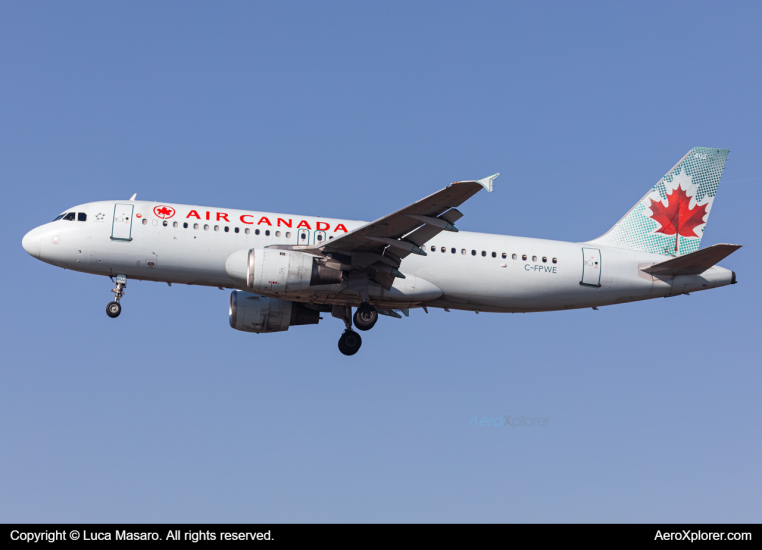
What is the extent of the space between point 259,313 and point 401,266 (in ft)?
20.9

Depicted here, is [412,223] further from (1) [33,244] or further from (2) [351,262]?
(1) [33,244]

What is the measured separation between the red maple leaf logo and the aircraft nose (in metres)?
24.7

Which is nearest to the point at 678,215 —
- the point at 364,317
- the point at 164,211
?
the point at 364,317

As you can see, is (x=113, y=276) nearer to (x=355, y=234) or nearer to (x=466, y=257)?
(x=355, y=234)

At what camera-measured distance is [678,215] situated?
38.0 m

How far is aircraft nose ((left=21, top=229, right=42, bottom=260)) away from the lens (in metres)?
33.5

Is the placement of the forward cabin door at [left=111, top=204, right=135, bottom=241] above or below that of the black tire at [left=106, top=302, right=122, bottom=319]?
above

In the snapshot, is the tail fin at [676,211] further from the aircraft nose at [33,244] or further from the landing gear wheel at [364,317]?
the aircraft nose at [33,244]

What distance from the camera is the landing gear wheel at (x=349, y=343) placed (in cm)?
3522

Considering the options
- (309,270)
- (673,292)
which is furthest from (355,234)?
(673,292)

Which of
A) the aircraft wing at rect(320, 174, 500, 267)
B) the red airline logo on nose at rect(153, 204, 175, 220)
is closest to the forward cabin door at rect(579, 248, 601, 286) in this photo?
the aircraft wing at rect(320, 174, 500, 267)

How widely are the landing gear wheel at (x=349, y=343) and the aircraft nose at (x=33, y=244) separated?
11904mm

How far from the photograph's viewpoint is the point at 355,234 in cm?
3120

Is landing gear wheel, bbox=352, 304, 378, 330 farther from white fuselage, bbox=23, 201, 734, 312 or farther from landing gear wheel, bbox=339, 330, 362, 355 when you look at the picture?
landing gear wheel, bbox=339, 330, 362, 355
